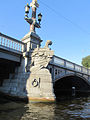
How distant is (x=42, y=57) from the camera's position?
412 inches

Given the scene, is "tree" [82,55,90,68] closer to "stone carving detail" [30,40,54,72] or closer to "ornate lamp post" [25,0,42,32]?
"ornate lamp post" [25,0,42,32]

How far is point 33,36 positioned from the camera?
38.4 feet

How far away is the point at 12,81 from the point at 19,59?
242cm

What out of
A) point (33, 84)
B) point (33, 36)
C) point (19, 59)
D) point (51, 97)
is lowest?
point (51, 97)

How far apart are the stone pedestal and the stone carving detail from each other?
19.0 inches

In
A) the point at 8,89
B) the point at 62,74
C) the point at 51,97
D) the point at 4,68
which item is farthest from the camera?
the point at 62,74

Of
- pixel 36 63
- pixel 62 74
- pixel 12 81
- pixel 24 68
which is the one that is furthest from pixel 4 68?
pixel 62 74

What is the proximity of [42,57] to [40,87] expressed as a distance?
280cm

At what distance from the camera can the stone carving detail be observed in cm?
1030

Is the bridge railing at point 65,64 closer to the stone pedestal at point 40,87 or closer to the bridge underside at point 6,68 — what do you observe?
the stone pedestal at point 40,87

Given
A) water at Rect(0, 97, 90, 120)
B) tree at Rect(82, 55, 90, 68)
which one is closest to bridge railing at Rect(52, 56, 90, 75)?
water at Rect(0, 97, 90, 120)

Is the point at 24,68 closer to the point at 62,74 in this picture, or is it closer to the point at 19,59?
the point at 19,59

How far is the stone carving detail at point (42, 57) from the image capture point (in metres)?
10.3

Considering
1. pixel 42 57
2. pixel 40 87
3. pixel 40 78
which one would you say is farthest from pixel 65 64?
pixel 40 87
